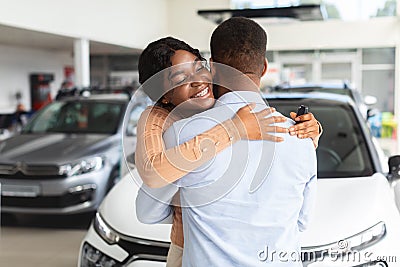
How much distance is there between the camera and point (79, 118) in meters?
6.59

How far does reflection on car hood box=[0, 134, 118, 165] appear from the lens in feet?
17.8

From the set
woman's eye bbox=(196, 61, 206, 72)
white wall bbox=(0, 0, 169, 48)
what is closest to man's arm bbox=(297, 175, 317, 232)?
woman's eye bbox=(196, 61, 206, 72)

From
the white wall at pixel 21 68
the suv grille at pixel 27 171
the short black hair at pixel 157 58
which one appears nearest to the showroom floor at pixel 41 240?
the suv grille at pixel 27 171

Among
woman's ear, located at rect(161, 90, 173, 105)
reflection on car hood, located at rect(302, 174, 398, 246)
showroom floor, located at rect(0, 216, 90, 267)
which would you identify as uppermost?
woman's ear, located at rect(161, 90, 173, 105)

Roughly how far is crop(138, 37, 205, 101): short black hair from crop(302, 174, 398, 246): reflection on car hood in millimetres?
1133

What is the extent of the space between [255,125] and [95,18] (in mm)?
11321

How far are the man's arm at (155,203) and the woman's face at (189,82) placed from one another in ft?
0.76

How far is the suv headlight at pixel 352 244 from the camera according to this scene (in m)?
2.26

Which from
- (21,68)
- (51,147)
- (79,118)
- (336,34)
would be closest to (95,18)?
(21,68)

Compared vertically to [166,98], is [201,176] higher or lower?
lower

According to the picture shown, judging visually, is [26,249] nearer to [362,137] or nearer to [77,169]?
[77,169]

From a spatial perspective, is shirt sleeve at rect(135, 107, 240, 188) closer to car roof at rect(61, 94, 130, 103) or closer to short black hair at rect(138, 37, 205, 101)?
short black hair at rect(138, 37, 205, 101)

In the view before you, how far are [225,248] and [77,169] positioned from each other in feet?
13.9

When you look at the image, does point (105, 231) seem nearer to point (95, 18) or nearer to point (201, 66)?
point (201, 66)
